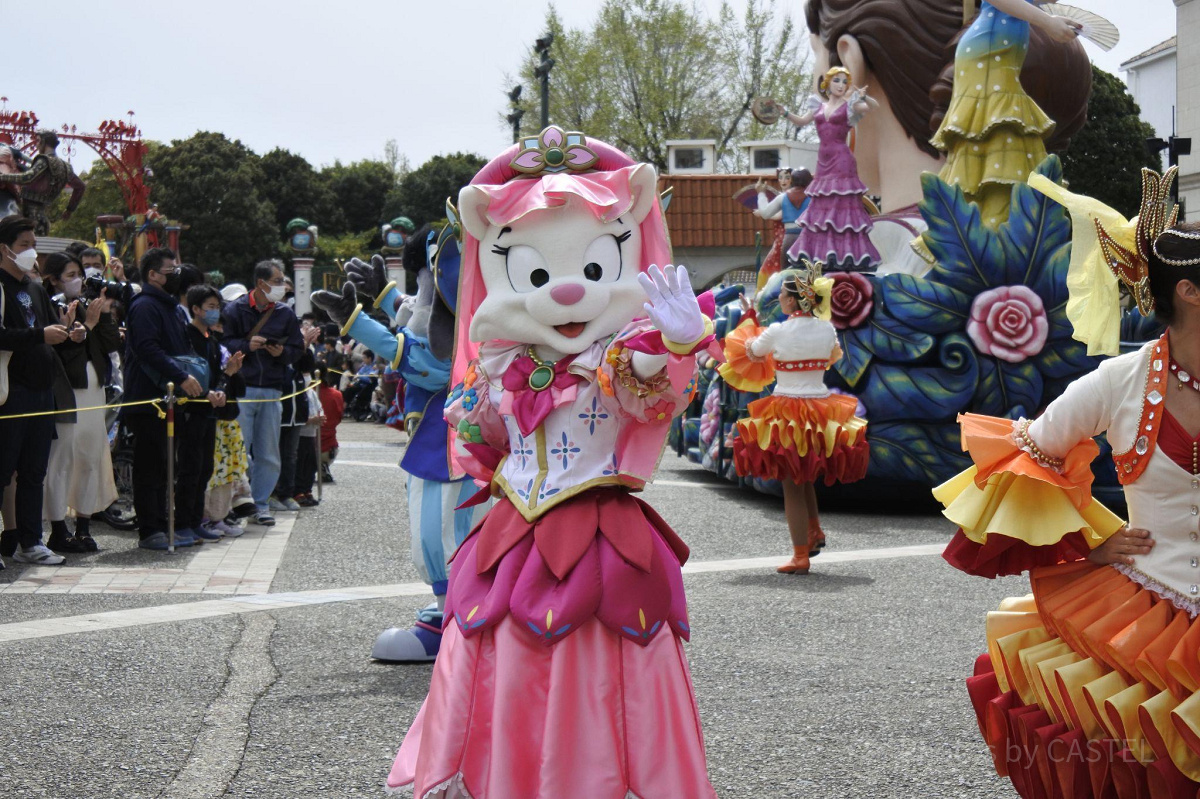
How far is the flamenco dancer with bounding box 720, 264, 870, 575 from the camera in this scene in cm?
776

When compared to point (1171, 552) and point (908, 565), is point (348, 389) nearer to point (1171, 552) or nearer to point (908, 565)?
point (908, 565)

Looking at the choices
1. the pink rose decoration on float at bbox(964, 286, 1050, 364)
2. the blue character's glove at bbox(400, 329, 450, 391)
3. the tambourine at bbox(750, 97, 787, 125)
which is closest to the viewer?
the blue character's glove at bbox(400, 329, 450, 391)

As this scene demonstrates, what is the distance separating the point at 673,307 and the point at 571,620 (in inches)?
31.3

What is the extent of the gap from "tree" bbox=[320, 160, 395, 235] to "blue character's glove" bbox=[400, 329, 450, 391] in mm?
48245

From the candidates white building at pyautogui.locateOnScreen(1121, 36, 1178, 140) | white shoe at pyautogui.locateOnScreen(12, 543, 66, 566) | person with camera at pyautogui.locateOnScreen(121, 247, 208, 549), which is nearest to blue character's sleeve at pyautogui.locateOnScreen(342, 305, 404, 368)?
person with camera at pyautogui.locateOnScreen(121, 247, 208, 549)

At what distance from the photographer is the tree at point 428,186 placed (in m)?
48.0

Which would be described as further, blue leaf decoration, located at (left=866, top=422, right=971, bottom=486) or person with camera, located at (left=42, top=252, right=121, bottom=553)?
blue leaf decoration, located at (left=866, top=422, right=971, bottom=486)

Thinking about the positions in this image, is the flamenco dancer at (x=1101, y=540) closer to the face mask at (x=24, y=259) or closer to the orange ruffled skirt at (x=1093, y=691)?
the orange ruffled skirt at (x=1093, y=691)

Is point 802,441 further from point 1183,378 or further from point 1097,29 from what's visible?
point 1097,29

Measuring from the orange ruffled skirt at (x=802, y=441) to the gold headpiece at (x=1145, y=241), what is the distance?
185 inches

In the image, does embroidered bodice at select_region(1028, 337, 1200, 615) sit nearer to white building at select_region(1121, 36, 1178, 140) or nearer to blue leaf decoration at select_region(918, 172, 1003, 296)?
blue leaf decoration at select_region(918, 172, 1003, 296)

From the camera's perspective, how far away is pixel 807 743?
428cm

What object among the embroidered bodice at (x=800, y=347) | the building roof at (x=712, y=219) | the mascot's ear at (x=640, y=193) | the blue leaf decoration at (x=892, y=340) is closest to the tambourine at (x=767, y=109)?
the blue leaf decoration at (x=892, y=340)

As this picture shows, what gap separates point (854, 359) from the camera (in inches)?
412
